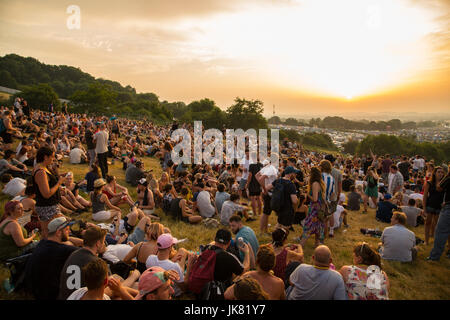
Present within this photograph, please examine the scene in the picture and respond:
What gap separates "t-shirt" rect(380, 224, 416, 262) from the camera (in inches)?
212

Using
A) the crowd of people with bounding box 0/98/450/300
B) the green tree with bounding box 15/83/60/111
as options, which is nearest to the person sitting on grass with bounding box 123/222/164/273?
the crowd of people with bounding box 0/98/450/300

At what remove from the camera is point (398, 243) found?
17.8 ft

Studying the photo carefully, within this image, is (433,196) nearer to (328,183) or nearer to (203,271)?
(328,183)

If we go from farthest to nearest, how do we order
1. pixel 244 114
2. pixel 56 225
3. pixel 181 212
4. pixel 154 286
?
pixel 244 114 → pixel 181 212 → pixel 56 225 → pixel 154 286

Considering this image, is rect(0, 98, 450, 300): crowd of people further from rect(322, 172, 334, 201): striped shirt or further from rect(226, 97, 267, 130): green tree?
rect(226, 97, 267, 130): green tree

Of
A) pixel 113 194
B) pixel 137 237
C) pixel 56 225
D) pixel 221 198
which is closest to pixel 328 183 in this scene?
pixel 221 198

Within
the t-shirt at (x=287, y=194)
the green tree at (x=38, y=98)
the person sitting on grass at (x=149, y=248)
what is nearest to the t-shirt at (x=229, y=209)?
the t-shirt at (x=287, y=194)

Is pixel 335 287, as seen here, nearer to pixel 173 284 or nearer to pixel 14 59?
pixel 173 284

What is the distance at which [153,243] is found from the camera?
411cm

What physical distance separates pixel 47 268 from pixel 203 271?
200cm

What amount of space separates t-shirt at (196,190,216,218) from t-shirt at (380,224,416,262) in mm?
4407

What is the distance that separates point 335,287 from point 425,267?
386cm

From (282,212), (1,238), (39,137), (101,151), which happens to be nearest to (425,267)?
(282,212)

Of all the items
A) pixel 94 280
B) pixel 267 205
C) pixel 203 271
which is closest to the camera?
pixel 94 280
